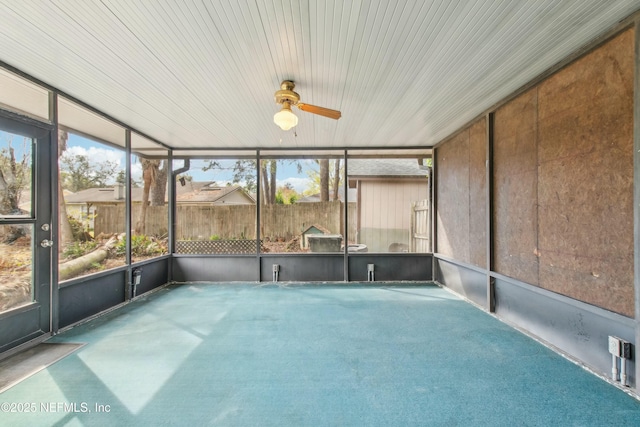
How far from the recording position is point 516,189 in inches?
118

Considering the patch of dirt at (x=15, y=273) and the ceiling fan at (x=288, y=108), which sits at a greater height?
the ceiling fan at (x=288, y=108)

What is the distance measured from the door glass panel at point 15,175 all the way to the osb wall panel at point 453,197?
17.9ft

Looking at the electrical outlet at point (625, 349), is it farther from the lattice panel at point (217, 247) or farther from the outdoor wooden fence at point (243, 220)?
the lattice panel at point (217, 247)

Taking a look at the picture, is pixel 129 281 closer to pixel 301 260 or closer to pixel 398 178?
pixel 301 260

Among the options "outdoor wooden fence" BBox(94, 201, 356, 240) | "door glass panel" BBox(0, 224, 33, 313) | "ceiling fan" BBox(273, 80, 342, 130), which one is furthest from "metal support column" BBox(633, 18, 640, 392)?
"door glass panel" BBox(0, 224, 33, 313)

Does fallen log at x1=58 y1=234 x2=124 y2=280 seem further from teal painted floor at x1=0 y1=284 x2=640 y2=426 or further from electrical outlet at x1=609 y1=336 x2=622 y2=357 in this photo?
electrical outlet at x1=609 y1=336 x2=622 y2=357

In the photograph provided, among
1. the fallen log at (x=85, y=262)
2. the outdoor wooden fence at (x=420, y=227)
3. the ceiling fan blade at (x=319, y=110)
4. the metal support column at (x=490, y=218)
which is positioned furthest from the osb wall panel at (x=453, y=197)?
the fallen log at (x=85, y=262)

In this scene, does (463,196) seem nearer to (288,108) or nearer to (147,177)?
(288,108)

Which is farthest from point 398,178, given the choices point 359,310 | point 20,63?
point 20,63

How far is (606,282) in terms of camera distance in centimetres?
205

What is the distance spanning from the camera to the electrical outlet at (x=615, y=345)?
1.94m

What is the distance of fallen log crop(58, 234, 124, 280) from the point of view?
3084 mm

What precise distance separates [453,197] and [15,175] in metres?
5.65

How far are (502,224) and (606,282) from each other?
4.08 feet
